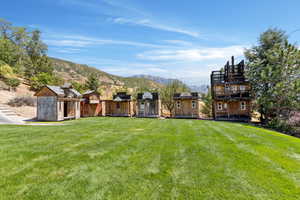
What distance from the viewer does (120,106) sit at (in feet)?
63.6

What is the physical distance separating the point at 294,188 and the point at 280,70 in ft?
46.8

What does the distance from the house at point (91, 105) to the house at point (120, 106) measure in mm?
770

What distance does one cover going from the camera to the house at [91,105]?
18.1m

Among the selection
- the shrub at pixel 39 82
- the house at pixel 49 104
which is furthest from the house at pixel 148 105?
the shrub at pixel 39 82

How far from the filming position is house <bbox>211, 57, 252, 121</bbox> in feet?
54.6

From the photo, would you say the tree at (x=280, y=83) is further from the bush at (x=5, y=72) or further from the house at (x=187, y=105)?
the bush at (x=5, y=72)

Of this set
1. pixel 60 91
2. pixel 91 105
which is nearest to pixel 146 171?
pixel 60 91

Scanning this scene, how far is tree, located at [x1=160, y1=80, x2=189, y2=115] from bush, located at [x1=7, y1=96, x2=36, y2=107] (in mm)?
16568

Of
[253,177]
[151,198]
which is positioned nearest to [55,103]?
[151,198]

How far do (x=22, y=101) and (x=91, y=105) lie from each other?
7164 mm

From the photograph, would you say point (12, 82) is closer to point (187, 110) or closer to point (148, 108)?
point (148, 108)

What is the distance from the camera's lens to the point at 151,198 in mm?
2736

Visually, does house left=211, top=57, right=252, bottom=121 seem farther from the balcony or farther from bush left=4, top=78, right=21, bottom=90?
bush left=4, top=78, right=21, bottom=90

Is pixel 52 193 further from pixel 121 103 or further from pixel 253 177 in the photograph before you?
pixel 121 103
